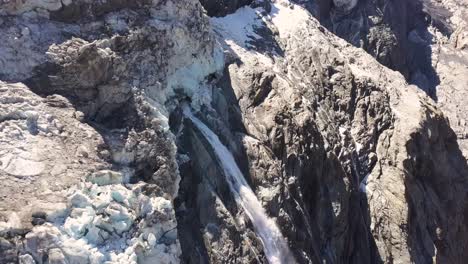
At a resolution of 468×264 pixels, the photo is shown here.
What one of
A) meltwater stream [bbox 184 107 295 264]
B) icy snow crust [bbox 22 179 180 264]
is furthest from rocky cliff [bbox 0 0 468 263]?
meltwater stream [bbox 184 107 295 264]

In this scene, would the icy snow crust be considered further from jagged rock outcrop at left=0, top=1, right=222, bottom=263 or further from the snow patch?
the snow patch

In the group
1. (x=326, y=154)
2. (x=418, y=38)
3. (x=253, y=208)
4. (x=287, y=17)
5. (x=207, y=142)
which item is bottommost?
(x=253, y=208)

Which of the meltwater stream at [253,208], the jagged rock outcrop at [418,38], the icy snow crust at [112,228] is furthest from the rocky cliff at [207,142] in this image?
the jagged rock outcrop at [418,38]

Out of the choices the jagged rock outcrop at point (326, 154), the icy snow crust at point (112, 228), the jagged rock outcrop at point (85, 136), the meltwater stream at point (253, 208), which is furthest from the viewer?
the jagged rock outcrop at point (326, 154)

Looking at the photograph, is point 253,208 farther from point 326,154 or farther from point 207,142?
point 326,154

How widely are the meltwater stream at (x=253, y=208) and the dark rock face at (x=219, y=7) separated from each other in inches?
292

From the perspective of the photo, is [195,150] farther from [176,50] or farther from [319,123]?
[319,123]

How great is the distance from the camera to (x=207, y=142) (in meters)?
17.2

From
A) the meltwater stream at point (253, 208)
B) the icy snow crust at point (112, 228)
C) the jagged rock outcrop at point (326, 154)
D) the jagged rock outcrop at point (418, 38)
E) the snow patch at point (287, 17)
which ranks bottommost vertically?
the icy snow crust at point (112, 228)

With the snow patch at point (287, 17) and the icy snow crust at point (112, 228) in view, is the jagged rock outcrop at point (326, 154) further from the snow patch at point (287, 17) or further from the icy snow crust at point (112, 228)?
the icy snow crust at point (112, 228)

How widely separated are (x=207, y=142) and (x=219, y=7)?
8866mm

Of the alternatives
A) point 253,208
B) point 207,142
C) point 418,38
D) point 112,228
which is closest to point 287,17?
point 207,142

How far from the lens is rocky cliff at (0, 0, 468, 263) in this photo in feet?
40.5

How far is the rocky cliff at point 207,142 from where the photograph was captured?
12.3 m
